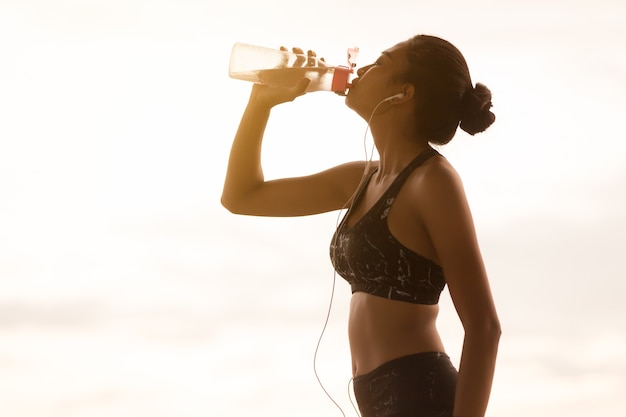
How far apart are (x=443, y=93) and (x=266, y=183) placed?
0.46 meters

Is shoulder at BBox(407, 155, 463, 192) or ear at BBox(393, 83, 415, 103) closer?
shoulder at BBox(407, 155, 463, 192)

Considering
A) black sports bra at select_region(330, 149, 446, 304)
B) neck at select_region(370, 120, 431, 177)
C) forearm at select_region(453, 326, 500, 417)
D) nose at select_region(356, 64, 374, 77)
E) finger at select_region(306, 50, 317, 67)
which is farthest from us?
finger at select_region(306, 50, 317, 67)

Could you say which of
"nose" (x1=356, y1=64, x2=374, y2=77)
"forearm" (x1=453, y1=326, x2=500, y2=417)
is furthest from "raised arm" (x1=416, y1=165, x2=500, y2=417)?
"nose" (x1=356, y1=64, x2=374, y2=77)

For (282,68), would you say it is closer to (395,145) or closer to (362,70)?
(362,70)

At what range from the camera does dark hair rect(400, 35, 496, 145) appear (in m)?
1.65

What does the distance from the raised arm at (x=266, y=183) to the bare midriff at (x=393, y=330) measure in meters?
0.36

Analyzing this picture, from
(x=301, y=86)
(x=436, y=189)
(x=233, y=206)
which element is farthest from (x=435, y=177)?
(x=233, y=206)

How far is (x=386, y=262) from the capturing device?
4.99 feet

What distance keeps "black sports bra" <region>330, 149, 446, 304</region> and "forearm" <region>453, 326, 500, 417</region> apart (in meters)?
0.14

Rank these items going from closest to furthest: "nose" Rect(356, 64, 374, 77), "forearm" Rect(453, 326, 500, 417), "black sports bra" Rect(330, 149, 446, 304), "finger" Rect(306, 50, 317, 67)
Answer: "forearm" Rect(453, 326, 500, 417) → "black sports bra" Rect(330, 149, 446, 304) → "nose" Rect(356, 64, 374, 77) → "finger" Rect(306, 50, 317, 67)

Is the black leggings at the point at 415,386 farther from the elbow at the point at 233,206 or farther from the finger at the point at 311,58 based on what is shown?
the finger at the point at 311,58

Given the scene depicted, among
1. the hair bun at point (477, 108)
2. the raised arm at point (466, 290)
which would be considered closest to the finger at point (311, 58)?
the hair bun at point (477, 108)

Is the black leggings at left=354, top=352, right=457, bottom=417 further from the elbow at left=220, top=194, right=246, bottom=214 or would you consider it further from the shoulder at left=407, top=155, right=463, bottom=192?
the elbow at left=220, top=194, right=246, bottom=214

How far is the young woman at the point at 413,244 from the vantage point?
1425 mm
